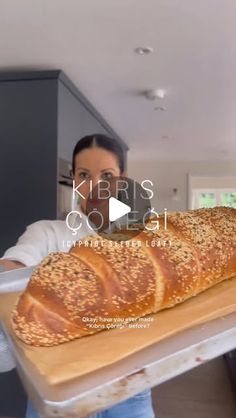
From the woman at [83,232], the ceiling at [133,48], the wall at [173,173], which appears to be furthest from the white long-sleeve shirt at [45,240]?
the wall at [173,173]

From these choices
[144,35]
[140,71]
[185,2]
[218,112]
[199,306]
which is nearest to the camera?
[199,306]

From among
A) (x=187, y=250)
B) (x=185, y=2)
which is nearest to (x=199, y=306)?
(x=187, y=250)

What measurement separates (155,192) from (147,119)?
281 centimetres

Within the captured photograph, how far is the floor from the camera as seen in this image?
215 centimetres

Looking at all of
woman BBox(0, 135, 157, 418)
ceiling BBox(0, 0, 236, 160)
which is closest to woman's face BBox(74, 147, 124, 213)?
woman BBox(0, 135, 157, 418)

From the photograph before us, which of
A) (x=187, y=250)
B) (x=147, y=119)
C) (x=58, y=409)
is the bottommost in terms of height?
(x=58, y=409)

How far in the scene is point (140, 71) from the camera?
237 centimetres

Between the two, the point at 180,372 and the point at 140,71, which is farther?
the point at 140,71

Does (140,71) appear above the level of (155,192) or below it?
above

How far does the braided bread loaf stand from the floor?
145cm

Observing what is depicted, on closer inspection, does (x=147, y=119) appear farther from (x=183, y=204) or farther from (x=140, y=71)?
(x=183, y=204)

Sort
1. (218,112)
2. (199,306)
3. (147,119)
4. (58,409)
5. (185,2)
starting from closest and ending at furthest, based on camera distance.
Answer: (58,409), (199,306), (185,2), (218,112), (147,119)

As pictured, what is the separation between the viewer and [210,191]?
6.50 m

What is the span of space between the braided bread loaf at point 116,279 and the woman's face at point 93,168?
28 centimetres
